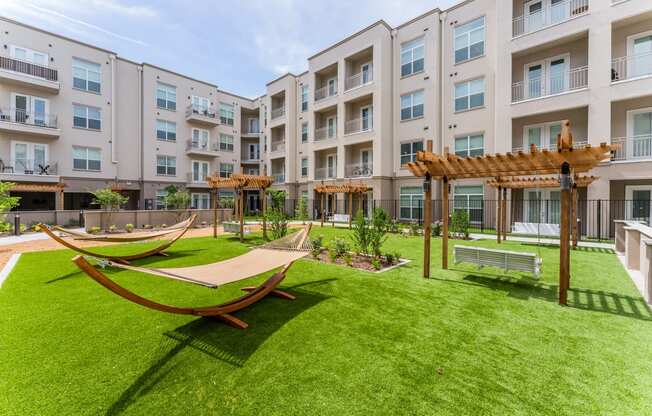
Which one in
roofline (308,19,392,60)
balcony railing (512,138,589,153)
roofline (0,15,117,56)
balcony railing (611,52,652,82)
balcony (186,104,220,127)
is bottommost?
balcony railing (512,138,589,153)

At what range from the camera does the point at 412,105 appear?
21531 millimetres

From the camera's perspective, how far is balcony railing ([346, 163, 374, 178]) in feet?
76.4

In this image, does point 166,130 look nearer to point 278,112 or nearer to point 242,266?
point 278,112

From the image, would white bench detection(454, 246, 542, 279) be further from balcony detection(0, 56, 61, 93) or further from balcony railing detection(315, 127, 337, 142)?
balcony detection(0, 56, 61, 93)

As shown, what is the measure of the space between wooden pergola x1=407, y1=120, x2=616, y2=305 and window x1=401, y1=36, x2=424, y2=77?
16.9 meters

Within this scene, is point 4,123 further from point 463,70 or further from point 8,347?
point 463,70

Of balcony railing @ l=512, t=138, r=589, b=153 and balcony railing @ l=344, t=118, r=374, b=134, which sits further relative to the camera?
balcony railing @ l=344, t=118, r=374, b=134

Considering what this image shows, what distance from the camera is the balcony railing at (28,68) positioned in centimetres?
2058

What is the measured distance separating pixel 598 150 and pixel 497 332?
3502 millimetres

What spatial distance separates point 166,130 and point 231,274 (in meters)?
29.2

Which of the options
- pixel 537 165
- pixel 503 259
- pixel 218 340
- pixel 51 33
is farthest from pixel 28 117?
pixel 537 165

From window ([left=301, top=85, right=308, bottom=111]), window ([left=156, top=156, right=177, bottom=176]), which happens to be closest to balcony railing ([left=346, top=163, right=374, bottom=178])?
window ([left=301, top=85, right=308, bottom=111])

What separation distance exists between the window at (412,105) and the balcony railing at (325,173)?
7318 millimetres

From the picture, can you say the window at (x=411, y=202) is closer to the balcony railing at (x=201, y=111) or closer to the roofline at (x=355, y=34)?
the roofline at (x=355, y=34)
